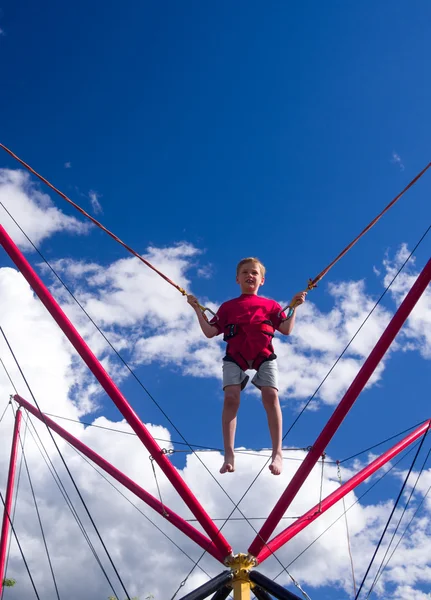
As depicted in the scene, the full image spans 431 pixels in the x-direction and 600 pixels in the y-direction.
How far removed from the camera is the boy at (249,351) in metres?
6.46

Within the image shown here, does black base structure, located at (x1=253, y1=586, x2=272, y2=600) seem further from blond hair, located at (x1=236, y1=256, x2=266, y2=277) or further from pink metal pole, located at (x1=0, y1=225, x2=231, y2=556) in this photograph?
blond hair, located at (x1=236, y1=256, x2=266, y2=277)

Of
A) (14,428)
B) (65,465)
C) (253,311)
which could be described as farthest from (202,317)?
(14,428)

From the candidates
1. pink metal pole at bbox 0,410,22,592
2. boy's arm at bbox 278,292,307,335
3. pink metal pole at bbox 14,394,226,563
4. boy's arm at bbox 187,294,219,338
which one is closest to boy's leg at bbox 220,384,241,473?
boy's arm at bbox 187,294,219,338

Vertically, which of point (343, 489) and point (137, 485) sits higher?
point (137, 485)

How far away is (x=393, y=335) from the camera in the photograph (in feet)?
19.4

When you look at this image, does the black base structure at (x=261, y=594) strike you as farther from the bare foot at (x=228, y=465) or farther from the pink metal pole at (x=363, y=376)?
the bare foot at (x=228, y=465)

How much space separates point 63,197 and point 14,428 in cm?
487

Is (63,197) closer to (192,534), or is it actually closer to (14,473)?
(192,534)

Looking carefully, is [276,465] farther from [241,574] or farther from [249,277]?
[249,277]

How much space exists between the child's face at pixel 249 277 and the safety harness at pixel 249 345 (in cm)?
67

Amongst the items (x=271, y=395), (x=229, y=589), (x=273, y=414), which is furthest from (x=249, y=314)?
(x=229, y=589)

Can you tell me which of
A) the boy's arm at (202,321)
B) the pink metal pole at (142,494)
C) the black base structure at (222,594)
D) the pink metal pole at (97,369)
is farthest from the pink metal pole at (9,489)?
the boy's arm at (202,321)

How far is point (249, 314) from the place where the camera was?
6.83 meters

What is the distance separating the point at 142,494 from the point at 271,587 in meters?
2.27
